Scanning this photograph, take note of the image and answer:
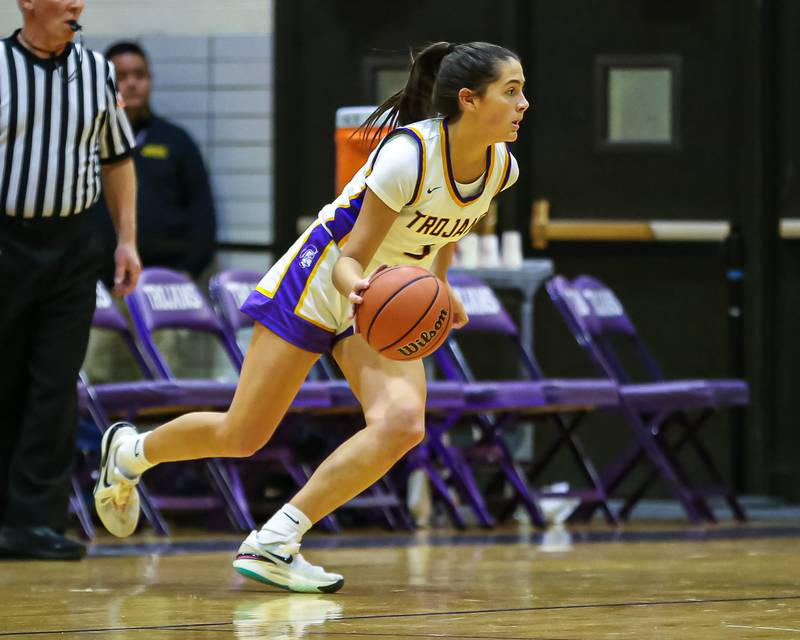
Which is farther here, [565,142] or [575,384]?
[565,142]

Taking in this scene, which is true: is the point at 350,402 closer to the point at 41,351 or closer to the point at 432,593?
the point at 41,351

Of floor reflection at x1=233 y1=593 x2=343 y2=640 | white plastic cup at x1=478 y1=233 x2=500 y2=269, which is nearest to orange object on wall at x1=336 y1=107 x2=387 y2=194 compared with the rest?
white plastic cup at x1=478 y1=233 x2=500 y2=269

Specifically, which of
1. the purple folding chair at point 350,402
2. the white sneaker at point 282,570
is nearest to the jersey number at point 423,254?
the white sneaker at point 282,570

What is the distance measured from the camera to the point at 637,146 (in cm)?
946

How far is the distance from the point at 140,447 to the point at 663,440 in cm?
375

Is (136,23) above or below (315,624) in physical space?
above

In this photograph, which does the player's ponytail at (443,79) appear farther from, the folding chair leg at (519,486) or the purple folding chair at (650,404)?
the purple folding chair at (650,404)

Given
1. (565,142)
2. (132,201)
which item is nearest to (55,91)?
(132,201)

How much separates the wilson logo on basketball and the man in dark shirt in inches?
194

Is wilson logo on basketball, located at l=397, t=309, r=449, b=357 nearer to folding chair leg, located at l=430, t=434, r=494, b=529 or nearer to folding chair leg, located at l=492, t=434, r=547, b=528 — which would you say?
folding chair leg, located at l=430, t=434, r=494, b=529

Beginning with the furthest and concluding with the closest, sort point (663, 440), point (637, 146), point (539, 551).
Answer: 1. point (637, 146)
2. point (663, 440)
3. point (539, 551)

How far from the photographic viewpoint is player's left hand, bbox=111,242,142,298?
5.68m

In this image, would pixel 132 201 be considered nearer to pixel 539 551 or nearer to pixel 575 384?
pixel 539 551

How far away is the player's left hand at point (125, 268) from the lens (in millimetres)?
5684
